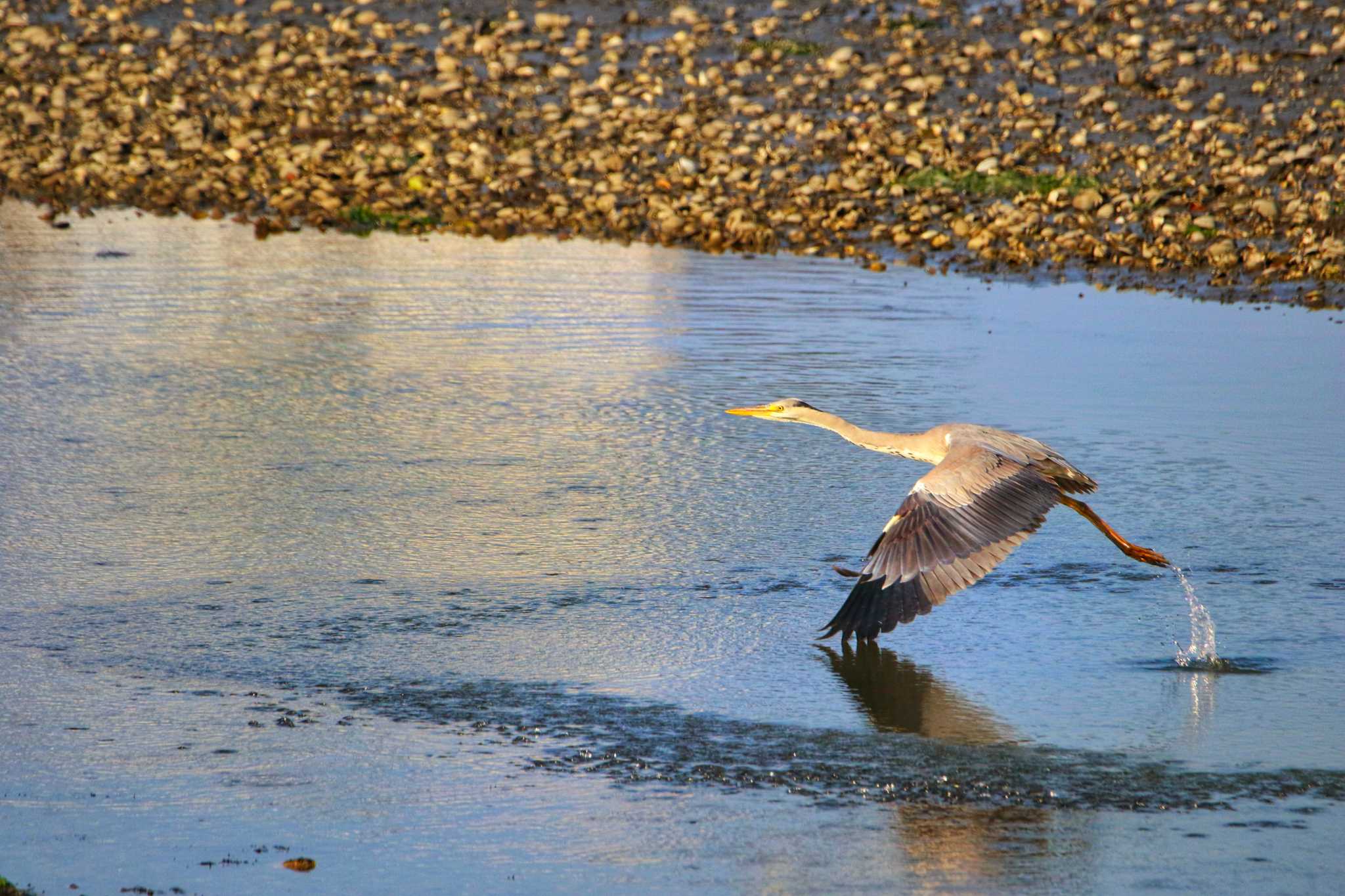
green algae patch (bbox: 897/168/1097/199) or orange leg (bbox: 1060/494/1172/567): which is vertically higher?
green algae patch (bbox: 897/168/1097/199)

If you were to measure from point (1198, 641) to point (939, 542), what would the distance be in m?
1.02

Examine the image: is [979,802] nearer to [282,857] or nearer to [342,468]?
[282,857]

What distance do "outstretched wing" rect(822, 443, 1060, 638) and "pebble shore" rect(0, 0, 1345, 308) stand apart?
24.8ft

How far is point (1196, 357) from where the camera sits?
37.3ft

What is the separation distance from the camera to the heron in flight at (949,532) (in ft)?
19.8

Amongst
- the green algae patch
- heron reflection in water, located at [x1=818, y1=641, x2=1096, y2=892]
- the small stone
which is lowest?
heron reflection in water, located at [x1=818, y1=641, x2=1096, y2=892]

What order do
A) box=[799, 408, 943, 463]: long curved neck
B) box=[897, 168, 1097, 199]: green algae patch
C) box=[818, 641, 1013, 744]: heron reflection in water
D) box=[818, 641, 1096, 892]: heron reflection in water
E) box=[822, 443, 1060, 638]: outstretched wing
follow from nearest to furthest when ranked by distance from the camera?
1. box=[818, 641, 1096, 892]: heron reflection in water
2. box=[818, 641, 1013, 744]: heron reflection in water
3. box=[822, 443, 1060, 638]: outstretched wing
4. box=[799, 408, 943, 463]: long curved neck
5. box=[897, 168, 1097, 199]: green algae patch

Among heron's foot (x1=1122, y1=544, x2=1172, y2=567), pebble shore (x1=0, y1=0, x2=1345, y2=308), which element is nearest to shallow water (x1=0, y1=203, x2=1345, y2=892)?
heron's foot (x1=1122, y1=544, x2=1172, y2=567)

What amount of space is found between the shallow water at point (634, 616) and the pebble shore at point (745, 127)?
120 inches

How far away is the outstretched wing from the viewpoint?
19.8 ft

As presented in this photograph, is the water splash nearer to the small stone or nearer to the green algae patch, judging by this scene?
the small stone

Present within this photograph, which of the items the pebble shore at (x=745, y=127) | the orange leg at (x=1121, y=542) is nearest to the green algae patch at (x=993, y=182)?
the pebble shore at (x=745, y=127)

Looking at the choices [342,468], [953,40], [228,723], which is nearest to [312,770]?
[228,723]

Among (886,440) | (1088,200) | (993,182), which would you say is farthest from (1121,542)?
(993,182)
